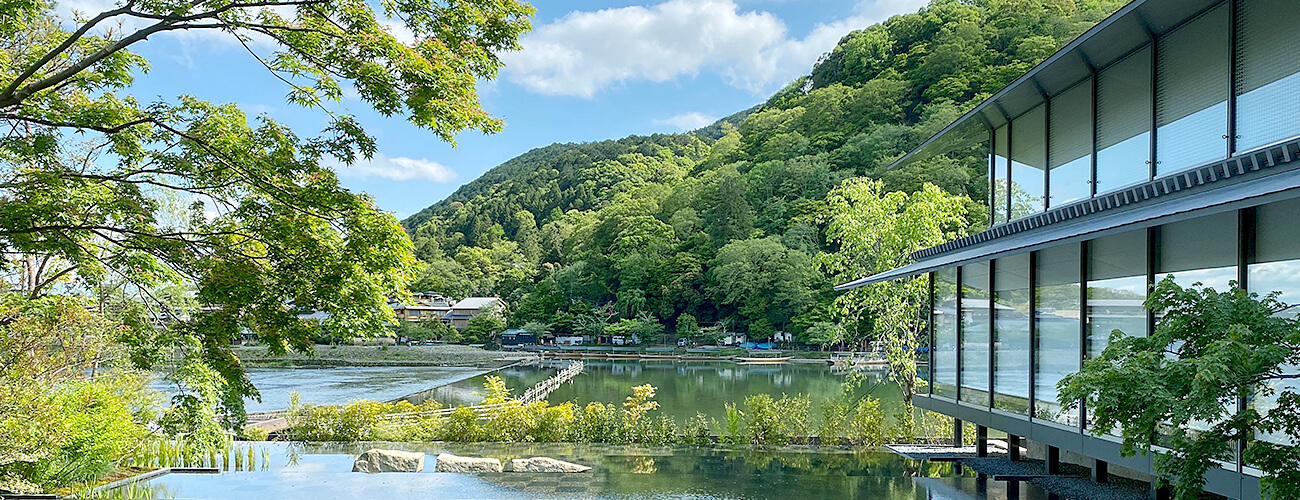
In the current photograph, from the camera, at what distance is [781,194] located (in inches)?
2126

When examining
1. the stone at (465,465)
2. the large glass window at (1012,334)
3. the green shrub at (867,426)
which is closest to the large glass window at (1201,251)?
the large glass window at (1012,334)

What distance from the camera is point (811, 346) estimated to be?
46.9m

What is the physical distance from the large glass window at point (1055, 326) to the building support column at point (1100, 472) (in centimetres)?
64

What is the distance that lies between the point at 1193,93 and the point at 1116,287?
145cm

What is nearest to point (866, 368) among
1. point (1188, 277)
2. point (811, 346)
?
point (811, 346)

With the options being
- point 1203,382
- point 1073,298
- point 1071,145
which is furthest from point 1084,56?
point 1203,382

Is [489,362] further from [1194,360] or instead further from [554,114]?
[554,114]

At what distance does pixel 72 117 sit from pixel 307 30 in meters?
1.76

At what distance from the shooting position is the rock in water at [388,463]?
10758 millimetres

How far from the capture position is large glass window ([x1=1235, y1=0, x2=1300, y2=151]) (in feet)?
16.1

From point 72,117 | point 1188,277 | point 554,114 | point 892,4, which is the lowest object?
point 1188,277

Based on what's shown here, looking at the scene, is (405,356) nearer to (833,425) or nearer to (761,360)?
(761,360)

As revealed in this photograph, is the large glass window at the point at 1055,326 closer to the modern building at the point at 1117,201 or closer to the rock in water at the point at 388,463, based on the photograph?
the modern building at the point at 1117,201

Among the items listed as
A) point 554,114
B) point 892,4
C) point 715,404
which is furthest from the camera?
point 554,114
